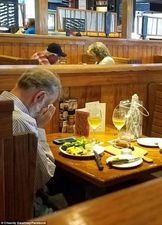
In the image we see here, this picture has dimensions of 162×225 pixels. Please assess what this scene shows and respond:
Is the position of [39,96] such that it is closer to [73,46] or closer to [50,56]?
[50,56]

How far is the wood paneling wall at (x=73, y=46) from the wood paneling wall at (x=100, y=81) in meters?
2.98

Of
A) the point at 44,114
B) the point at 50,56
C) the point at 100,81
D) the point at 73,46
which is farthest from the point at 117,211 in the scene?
the point at 73,46

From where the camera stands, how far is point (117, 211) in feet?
2.68

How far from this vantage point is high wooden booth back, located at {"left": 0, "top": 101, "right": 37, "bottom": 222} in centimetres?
134

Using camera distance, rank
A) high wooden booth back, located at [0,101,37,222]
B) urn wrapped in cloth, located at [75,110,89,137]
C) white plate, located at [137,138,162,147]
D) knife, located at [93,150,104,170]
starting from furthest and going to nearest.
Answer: urn wrapped in cloth, located at [75,110,89,137]
white plate, located at [137,138,162,147]
knife, located at [93,150,104,170]
high wooden booth back, located at [0,101,37,222]

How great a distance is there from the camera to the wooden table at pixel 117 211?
77 centimetres

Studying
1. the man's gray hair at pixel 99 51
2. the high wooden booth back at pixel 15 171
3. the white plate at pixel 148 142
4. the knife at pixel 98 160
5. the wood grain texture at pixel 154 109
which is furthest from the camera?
the man's gray hair at pixel 99 51

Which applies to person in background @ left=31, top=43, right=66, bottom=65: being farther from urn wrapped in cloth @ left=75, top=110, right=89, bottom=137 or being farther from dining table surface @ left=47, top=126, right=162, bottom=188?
dining table surface @ left=47, top=126, right=162, bottom=188

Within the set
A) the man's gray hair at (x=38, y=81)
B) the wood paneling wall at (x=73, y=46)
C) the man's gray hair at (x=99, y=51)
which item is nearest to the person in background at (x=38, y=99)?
the man's gray hair at (x=38, y=81)

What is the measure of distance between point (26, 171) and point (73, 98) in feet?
3.98

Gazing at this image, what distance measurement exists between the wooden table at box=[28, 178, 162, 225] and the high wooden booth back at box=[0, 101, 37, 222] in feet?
1.89

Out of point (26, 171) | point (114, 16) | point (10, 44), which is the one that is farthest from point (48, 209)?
point (114, 16)

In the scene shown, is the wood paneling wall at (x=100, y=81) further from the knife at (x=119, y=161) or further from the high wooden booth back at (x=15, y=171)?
the high wooden booth back at (x=15, y=171)

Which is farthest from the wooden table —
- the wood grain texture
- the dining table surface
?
the wood grain texture
